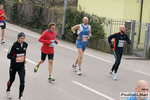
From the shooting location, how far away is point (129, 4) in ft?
49.2

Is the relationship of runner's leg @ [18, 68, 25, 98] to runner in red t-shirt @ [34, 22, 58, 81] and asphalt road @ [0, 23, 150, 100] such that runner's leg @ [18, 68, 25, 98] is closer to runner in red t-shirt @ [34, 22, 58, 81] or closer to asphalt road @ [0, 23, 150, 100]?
asphalt road @ [0, 23, 150, 100]

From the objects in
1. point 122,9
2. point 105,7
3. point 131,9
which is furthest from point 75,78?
point 105,7

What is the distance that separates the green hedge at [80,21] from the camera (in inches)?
578

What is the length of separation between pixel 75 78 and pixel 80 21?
718 cm

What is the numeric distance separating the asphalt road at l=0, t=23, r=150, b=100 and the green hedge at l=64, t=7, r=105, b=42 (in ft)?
4.90

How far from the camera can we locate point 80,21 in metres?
15.7

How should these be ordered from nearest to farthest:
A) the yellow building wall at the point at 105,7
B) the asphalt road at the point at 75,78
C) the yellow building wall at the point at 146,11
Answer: the asphalt road at the point at 75,78 → the yellow building wall at the point at 105,7 → the yellow building wall at the point at 146,11

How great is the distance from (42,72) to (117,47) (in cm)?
271

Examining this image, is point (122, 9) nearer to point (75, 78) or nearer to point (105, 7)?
point (105, 7)

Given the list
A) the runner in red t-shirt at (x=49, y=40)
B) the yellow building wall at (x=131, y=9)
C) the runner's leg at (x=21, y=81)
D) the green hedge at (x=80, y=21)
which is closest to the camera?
the runner's leg at (x=21, y=81)

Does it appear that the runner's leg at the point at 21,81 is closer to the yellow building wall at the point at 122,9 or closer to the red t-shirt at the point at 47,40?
the red t-shirt at the point at 47,40

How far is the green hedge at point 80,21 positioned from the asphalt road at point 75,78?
4.90 ft

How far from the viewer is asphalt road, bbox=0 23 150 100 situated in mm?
7474

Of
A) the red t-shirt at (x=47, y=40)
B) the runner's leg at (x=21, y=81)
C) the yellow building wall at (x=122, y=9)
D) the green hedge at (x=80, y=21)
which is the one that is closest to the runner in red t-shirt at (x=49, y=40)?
the red t-shirt at (x=47, y=40)
